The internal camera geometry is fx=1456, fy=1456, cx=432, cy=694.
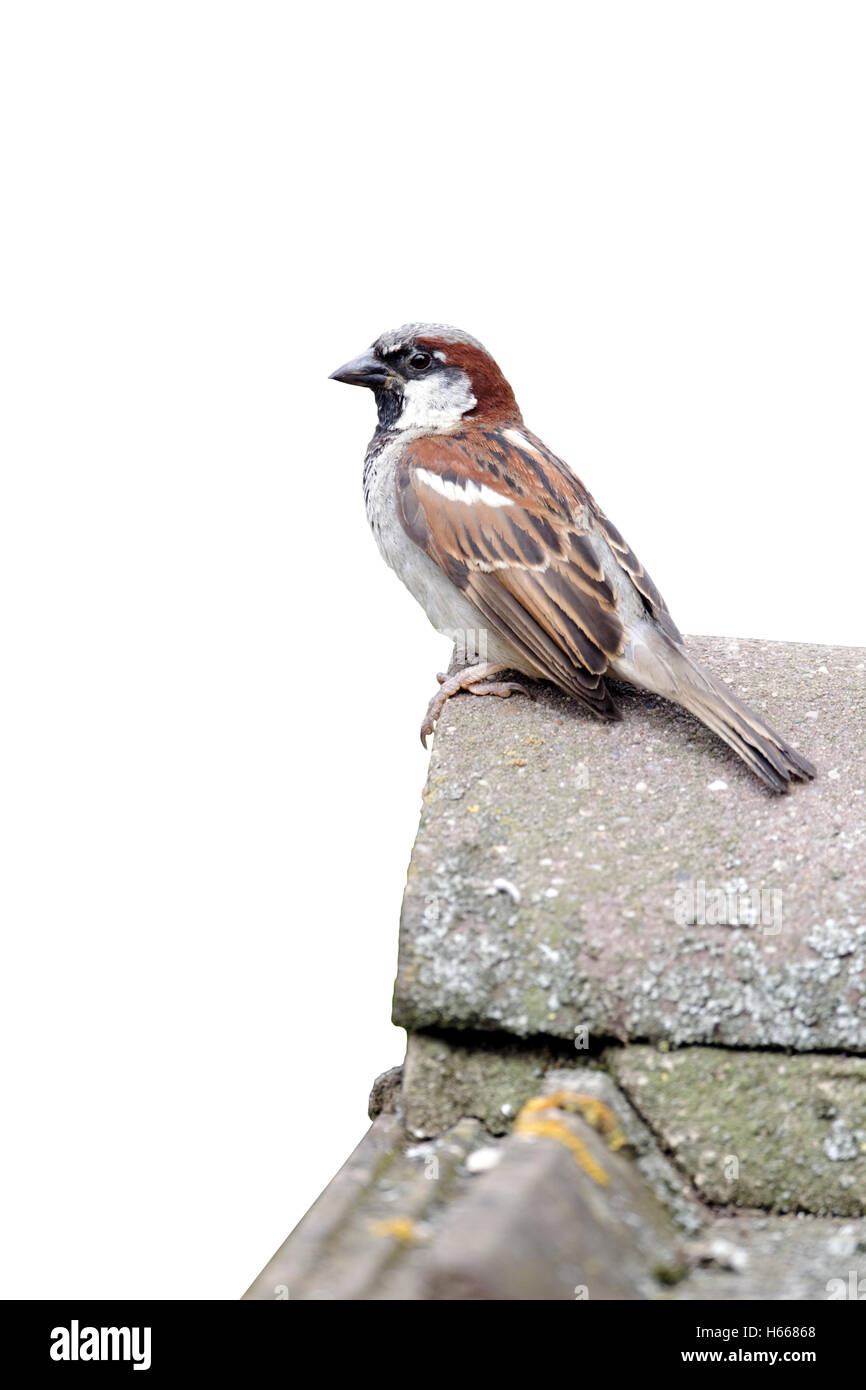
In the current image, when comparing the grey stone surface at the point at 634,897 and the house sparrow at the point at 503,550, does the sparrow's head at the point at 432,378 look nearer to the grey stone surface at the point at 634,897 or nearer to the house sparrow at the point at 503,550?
A: the house sparrow at the point at 503,550

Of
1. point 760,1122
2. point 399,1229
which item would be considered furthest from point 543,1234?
point 760,1122

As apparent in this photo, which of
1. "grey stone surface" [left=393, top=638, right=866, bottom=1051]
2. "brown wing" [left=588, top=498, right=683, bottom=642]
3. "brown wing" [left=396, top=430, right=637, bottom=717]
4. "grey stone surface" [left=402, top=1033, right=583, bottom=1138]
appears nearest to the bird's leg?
"brown wing" [left=396, top=430, right=637, bottom=717]

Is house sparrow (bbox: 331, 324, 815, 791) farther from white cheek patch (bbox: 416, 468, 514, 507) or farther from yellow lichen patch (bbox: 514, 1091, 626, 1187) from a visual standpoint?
yellow lichen patch (bbox: 514, 1091, 626, 1187)

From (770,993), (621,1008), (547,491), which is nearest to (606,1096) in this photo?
(621,1008)

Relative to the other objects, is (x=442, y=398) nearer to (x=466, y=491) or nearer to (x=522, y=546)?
(x=466, y=491)

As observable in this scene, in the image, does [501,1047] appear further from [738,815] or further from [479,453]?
[479,453]
